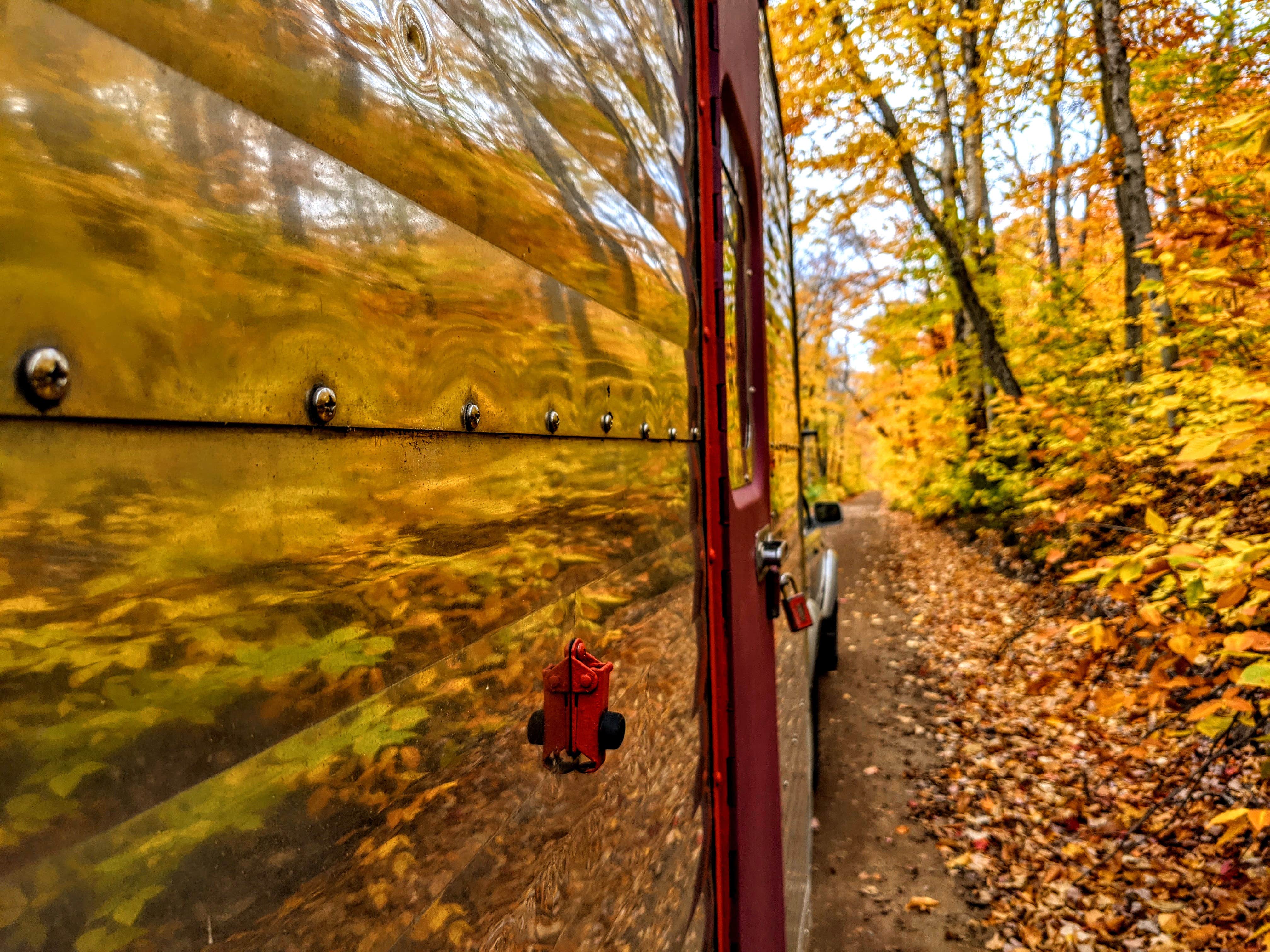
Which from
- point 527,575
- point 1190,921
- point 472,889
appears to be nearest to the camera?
point 472,889

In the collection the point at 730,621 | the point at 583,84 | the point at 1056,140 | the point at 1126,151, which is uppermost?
the point at 1056,140

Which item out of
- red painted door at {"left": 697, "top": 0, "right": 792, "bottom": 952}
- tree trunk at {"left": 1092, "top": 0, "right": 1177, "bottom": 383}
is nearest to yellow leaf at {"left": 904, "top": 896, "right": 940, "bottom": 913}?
red painted door at {"left": 697, "top": 0, "right": 792, "bottom": 952}

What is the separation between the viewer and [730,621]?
1904mm

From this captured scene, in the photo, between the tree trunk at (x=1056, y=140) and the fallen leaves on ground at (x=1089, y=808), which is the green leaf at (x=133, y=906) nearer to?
the fallen leaves on ground at (x=1089, y=808)

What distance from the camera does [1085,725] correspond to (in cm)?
632

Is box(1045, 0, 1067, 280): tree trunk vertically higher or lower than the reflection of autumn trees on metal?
higher

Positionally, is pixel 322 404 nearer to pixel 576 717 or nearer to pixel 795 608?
pixel 576 717

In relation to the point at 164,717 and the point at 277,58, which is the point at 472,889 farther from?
the point at 277,58

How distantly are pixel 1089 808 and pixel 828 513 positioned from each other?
8.44ft

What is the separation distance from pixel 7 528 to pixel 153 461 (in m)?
0.08

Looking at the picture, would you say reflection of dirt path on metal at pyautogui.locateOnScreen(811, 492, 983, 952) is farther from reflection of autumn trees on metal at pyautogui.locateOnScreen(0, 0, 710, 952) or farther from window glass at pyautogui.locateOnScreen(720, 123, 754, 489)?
reflection of autumn trees on metal at pyautogui.locateOnScreen(0, 0, 710, 952)

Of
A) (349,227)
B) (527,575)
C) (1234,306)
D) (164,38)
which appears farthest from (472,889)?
(1234,306)

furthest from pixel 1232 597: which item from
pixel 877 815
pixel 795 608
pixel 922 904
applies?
pixel 877 815

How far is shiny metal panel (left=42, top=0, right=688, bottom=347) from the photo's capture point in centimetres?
52
